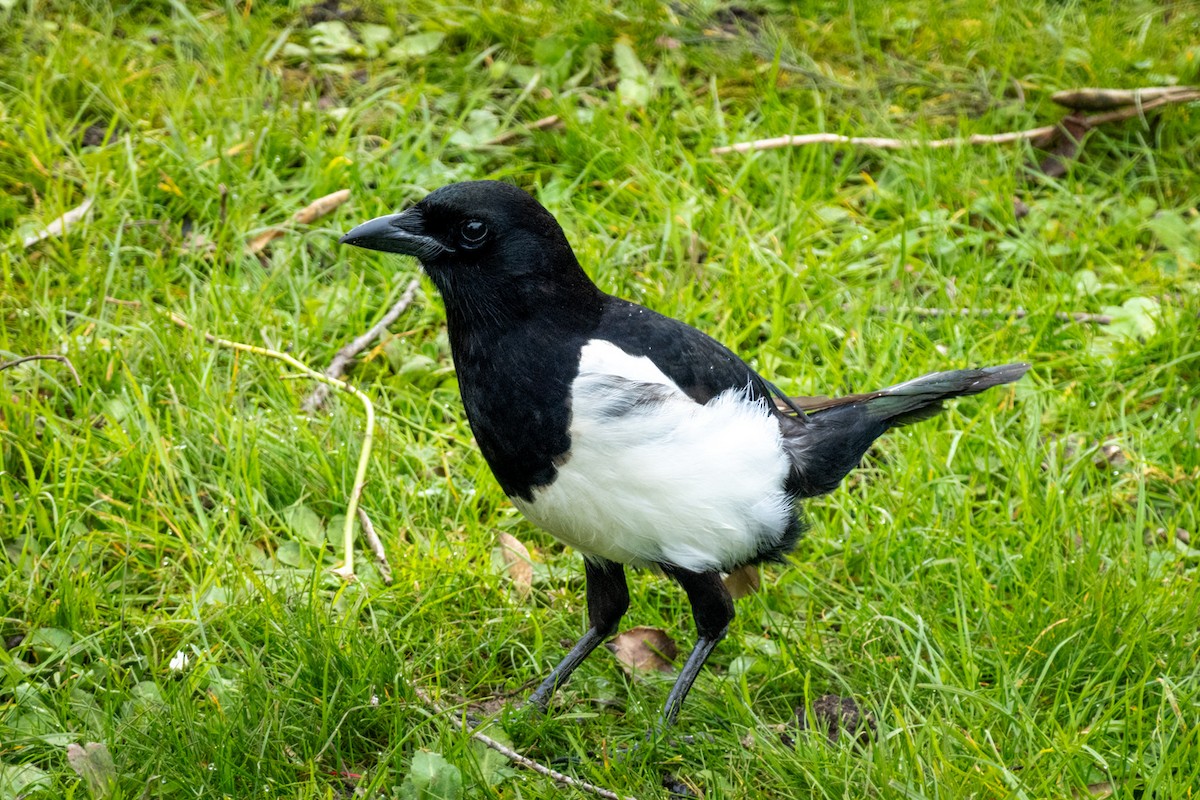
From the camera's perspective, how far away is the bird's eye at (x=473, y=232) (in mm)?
2633

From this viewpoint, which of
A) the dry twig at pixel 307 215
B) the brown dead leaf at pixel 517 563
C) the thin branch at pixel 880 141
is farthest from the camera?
the thin branch at pixel 880 141

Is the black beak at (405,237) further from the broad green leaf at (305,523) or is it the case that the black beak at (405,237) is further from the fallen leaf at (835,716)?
the fallen leaf at (835,716)

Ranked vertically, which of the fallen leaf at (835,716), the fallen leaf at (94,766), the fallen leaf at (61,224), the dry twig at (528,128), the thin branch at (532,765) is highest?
the fallen leaf at (61,224)

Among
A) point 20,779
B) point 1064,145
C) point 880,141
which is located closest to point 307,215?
point 880,141

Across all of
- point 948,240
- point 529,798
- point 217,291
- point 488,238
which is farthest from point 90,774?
point 948,240

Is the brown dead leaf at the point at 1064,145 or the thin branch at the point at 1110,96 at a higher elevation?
the thin branch at the point at 1110,96

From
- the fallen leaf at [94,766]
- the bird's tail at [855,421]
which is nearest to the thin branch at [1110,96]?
the bird's tail at [855,421]

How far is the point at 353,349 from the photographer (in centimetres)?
379

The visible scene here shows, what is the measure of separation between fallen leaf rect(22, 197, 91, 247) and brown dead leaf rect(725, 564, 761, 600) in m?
2.35

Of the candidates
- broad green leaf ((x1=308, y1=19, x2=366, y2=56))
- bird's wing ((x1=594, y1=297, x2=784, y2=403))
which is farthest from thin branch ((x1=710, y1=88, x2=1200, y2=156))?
bird's wing ((x1=594, y1=297, x2=784, y2=403))

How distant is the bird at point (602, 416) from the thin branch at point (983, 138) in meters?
1.91

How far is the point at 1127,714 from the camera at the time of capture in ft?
8.64

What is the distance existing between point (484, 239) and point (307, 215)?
1.76 metres

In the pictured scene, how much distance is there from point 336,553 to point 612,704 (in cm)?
82
